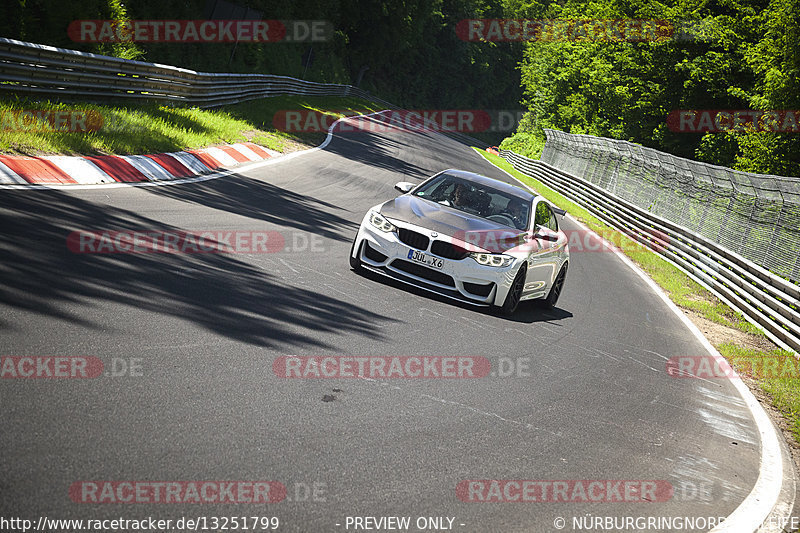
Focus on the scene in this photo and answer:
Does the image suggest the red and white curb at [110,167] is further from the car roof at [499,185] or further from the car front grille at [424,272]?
the car roof at [499,185]

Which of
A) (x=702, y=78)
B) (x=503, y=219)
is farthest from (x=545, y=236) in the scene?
(x=702, y=78)

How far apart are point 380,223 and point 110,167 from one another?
5.01 metres

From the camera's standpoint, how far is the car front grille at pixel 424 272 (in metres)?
9.51

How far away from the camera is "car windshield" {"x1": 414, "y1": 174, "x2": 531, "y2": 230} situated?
10.5m

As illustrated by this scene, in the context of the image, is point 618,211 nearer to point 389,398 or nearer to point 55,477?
point 389,398

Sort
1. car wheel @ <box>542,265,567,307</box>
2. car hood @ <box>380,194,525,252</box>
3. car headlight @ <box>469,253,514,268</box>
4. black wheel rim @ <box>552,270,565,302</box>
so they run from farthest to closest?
black wheel rim @ <box>552,270,565,302</box> → car wheel @ <box>542,265,567,307</box> → car hood @ <box>380,194,525,252</box> → car headlight @ <box>469,253,514,268</box>

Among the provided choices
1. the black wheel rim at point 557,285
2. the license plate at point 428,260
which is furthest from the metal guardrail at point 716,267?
the license plate at point 428,260

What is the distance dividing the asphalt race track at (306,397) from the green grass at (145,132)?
1803 mm

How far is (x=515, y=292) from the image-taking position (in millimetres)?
9828

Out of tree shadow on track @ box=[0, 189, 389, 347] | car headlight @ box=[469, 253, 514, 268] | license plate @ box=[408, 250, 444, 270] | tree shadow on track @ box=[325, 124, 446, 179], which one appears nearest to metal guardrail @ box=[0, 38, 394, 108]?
tree shadow on track @ box=[325, 124, 446, 179]

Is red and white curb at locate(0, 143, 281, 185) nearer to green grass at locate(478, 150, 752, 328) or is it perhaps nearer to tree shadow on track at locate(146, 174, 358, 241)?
tree shadow on track at locate(146, 174, 358, 241)

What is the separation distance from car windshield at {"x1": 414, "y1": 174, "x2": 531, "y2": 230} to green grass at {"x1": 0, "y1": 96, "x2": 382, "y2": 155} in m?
5.68

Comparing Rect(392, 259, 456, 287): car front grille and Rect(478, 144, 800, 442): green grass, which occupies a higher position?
Rect(392, 259, 456, 287): car front grille

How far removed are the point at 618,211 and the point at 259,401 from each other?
920 inches
